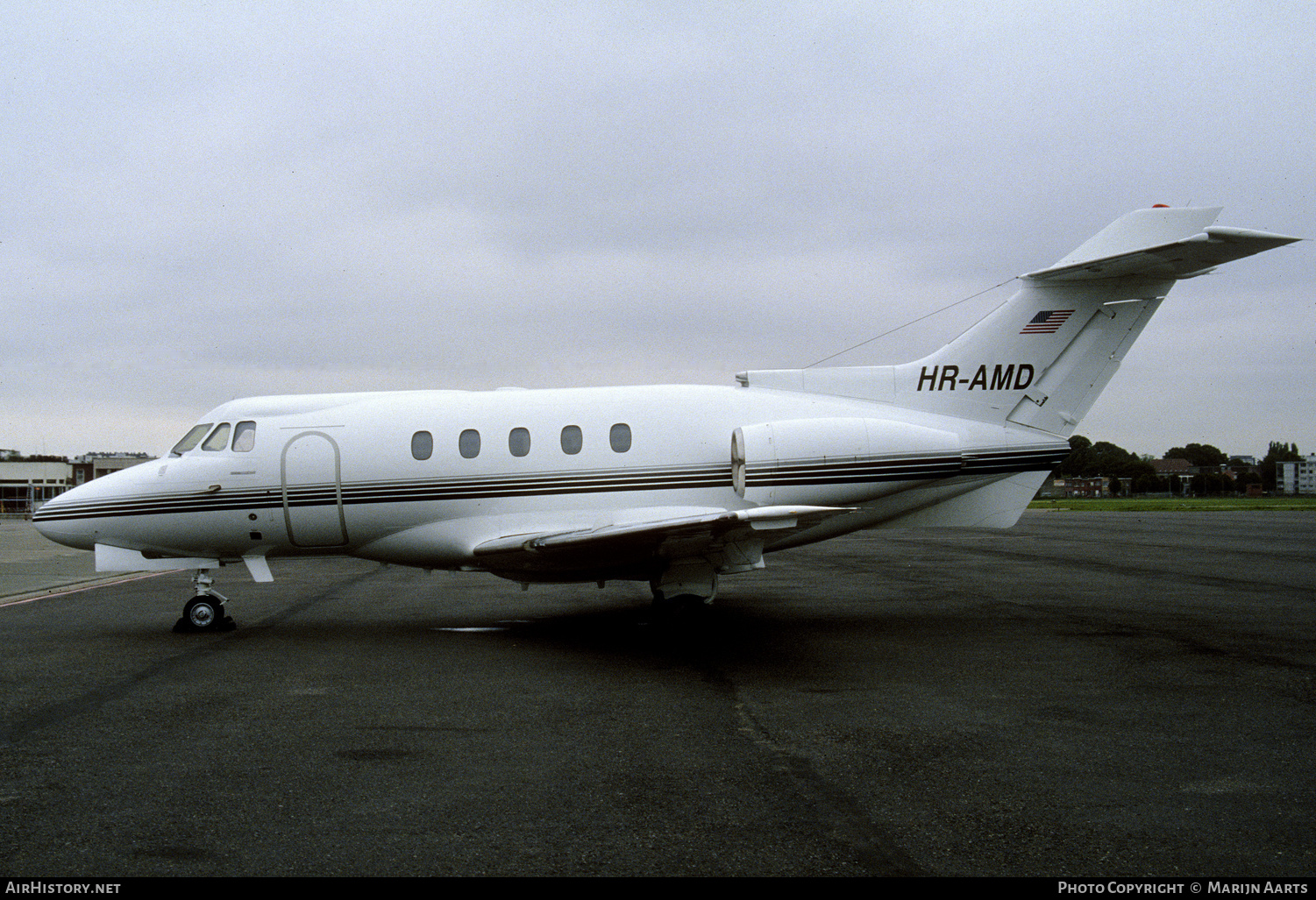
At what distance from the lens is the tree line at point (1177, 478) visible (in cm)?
12406

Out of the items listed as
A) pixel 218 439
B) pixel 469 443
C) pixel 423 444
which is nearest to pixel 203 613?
pixel 218 439

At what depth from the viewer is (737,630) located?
11664 mm

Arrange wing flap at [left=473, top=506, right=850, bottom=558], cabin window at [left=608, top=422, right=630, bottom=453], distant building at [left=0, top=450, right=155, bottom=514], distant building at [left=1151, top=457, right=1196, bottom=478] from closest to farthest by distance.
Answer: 1. wing flap at [left=473, top=506, right=850, bottom=558]
2. cabin window at [left=608, top=422, right=630, bottom=453]
3. distant building at [left=0, top=450, right=155, bottom=514]
4. distant building at [left=1151, top=457, right=1196, bottom=478]

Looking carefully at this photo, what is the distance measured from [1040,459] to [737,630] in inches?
188

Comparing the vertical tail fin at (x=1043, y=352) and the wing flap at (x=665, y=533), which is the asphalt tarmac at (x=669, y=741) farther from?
the vertical tail fin at (x=1043, y=352)

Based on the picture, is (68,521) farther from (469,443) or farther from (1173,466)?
(1173,466)

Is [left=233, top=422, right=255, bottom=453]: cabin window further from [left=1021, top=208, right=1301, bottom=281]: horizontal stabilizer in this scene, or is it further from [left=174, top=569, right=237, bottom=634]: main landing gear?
[left=1021, top=208, right=1301, bottom=281]: horizontal stabilizer

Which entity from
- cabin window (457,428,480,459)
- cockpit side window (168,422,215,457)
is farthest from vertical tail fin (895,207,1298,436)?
cockpit side window (168,422,215,457)

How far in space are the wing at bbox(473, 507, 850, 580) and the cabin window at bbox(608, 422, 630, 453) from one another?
2.86ft

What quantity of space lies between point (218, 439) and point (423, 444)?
2959mm

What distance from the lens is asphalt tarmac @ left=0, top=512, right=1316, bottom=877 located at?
179 inches

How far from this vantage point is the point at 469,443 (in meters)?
11.9

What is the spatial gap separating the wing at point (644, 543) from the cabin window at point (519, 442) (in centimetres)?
113
